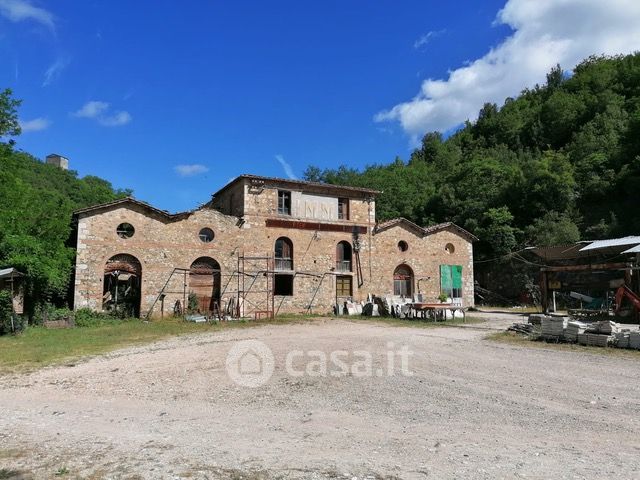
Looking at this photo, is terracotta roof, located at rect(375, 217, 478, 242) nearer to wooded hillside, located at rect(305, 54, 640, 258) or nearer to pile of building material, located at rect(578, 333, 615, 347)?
wooded hillside, located at rect(305, 54, 640, 258)

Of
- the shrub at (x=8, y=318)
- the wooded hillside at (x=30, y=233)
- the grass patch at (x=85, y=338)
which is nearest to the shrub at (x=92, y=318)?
the grass patch at (x=85, y=338)

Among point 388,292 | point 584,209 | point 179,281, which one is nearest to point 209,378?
point 179,281

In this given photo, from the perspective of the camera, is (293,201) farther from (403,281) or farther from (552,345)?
(552,345)

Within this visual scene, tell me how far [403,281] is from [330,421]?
24123 mm

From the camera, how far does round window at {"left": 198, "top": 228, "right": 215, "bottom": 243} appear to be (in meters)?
24.8

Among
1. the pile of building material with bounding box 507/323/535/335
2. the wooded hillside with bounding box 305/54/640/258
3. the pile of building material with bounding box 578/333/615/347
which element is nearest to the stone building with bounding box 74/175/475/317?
the wooded hillside with bounding box 305/54/640/258

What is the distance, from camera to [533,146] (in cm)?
5584

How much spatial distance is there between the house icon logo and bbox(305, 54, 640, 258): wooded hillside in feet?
96.7

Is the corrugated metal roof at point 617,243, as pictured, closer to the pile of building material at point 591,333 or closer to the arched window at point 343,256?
the pile of building material at point 591,333

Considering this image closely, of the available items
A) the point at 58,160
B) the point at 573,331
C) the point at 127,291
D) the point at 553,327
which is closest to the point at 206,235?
the point at 127,291

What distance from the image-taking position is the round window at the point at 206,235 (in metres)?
24.8

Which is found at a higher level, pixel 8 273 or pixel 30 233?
pixel 30 233

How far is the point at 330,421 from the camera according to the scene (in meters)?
6.29

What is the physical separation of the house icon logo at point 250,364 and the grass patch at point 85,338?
3950mm
